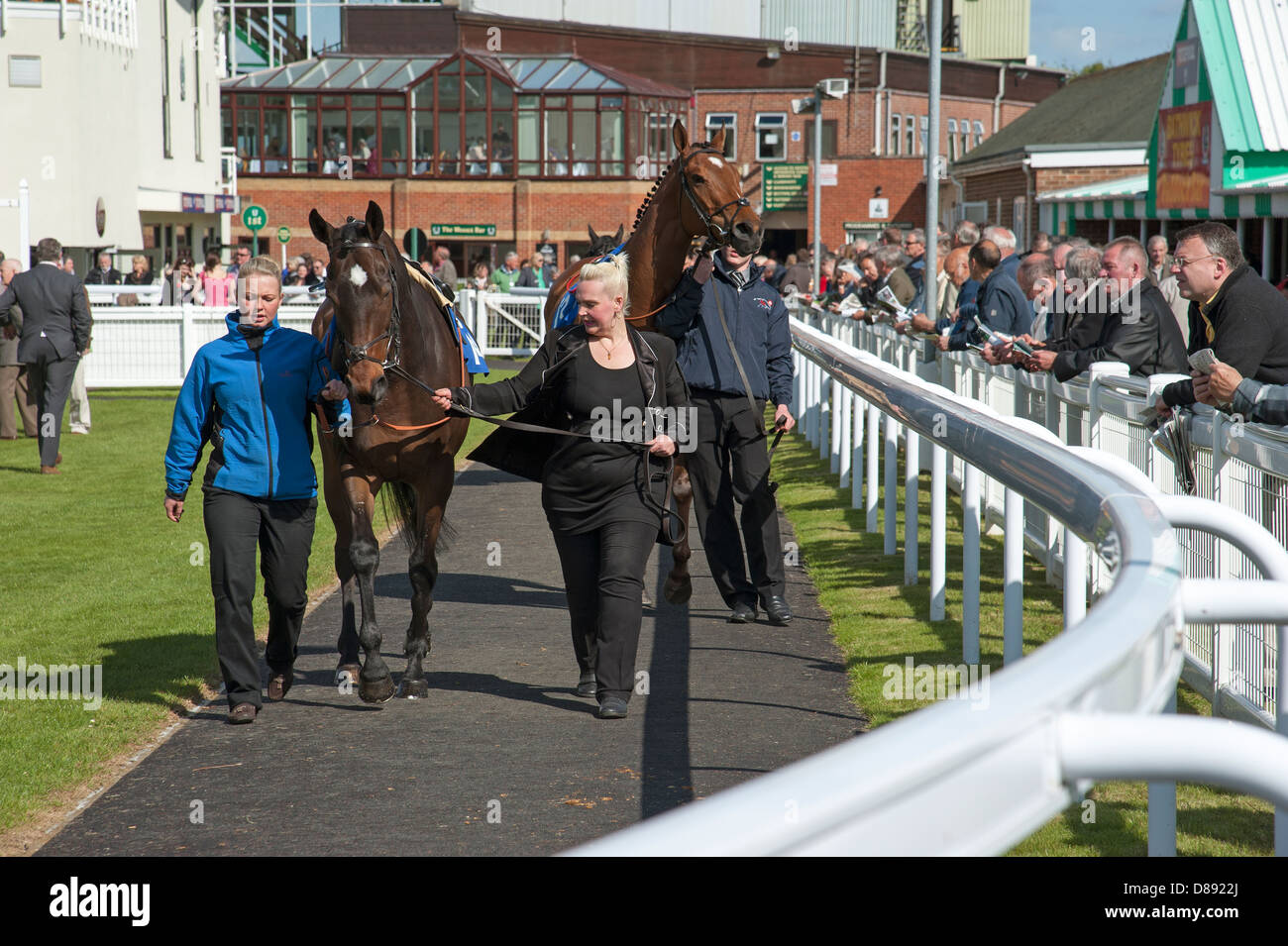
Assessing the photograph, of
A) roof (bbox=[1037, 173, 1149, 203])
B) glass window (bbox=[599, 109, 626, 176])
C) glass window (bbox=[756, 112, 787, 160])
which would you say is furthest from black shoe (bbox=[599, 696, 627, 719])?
glass window (bbox=[756, 112, 787, 160])

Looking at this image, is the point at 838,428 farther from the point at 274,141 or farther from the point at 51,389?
the point at 274,141

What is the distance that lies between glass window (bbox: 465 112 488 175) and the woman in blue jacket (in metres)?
49.7

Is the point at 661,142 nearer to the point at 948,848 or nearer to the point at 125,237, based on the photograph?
the point at 125,237

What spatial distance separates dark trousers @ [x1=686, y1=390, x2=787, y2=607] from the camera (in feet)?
29.0

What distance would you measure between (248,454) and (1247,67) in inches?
695

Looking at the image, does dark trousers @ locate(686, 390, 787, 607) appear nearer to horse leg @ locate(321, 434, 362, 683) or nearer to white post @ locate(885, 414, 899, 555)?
white post @ locate(885, 414, 899, 555)

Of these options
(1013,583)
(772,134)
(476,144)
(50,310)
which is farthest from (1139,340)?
(772,134)

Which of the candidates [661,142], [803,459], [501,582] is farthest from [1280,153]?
[661,142]

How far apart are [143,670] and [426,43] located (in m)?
55.2

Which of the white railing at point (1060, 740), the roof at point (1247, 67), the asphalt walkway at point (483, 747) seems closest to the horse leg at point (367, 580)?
the asphalt walkway at point (483, 747)

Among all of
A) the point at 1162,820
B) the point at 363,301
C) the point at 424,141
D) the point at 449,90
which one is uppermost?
the point at 449,90

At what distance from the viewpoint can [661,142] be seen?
56.0 metres

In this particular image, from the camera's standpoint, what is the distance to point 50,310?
1611 cm

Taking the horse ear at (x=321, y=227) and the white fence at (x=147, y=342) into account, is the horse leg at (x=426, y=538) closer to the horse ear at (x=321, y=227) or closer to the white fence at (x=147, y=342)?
the horse ear at (x=321, y=227)
